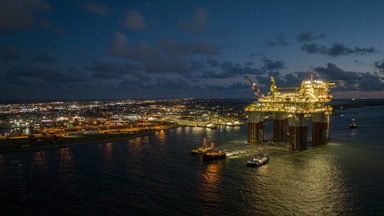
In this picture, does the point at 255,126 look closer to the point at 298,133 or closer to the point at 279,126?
the point at 279,126

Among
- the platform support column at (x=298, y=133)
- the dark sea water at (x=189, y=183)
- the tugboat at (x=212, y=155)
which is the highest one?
the platform support column at (x=298, y=133)

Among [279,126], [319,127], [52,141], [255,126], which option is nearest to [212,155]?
[255,126]

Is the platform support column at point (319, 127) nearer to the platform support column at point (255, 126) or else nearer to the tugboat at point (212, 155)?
the platform support column at point (255, 126)

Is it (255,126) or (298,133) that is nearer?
(298,133)

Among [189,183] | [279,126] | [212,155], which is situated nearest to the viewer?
[189,183]

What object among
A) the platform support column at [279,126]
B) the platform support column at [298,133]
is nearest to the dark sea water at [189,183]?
the platform support column at [298,133]

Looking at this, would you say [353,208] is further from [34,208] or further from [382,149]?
[382,149]
